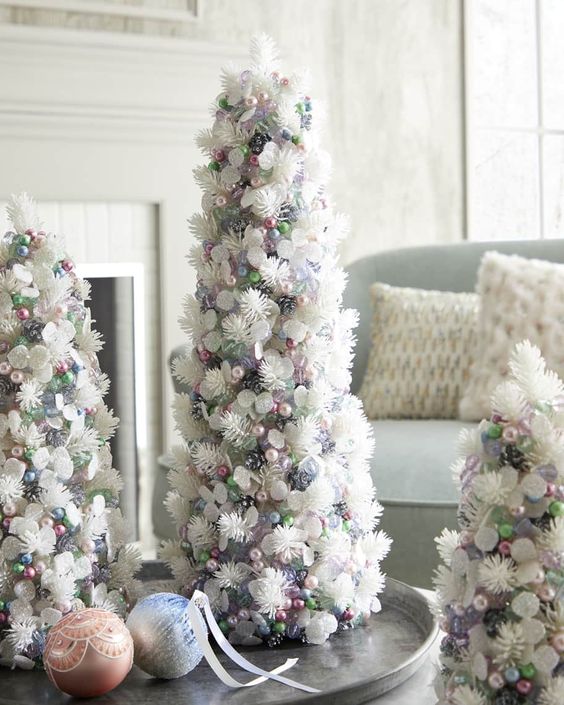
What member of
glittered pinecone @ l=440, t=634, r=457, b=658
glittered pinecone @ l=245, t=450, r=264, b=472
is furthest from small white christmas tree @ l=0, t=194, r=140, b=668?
glittered pinecone @ l=440, t=634, r=457, b=658

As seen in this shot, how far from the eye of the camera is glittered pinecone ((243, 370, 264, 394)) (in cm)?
83

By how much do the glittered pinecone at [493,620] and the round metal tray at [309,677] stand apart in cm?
14

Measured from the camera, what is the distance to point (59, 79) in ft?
8.48

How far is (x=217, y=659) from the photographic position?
0.75 metres

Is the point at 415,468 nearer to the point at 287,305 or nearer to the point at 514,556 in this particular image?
the point at 287,305

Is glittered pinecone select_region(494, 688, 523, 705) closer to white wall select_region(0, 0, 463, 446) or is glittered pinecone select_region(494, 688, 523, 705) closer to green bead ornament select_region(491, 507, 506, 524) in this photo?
green bead ornament select_region(491, 507, 506, 524)

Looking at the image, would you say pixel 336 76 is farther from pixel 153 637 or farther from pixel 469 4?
pixel 153 637

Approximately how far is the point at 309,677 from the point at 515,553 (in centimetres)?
22

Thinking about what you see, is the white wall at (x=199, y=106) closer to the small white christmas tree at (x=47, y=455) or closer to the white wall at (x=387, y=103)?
the white wall at (x=387, y=103)

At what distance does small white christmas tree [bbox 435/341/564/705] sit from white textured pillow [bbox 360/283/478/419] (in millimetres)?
1588

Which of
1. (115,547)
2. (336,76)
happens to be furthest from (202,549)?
(336,76)

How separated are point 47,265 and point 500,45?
2825 mm

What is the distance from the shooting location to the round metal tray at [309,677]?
707mm

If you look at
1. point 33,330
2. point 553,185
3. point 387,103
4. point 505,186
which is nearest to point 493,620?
point 33,330
